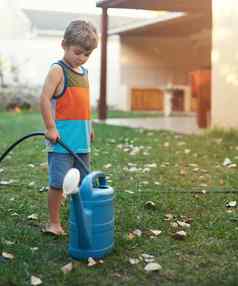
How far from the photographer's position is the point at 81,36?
2531 mm

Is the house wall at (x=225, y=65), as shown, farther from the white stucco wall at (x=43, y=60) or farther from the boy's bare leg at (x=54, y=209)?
the white stucco wall at (x=43, y=60)

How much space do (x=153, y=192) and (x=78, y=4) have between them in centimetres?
2113

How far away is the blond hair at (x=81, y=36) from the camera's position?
2537mm

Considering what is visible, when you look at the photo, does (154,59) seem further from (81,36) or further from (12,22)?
(81,36)

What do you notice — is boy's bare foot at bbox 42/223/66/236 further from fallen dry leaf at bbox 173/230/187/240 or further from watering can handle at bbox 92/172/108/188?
fallen dry leaf at bbox 173/230/187/240

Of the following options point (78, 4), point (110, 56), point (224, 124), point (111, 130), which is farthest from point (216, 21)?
point (78, 4)

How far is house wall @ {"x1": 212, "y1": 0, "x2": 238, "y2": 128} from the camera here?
23.7ft

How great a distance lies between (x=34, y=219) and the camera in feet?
10.1

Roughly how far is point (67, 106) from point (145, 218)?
2.82 ft

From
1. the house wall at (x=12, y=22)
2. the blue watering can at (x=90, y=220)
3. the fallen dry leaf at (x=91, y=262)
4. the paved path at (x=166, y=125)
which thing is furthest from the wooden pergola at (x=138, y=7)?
the house wall at (x=12, y=22)

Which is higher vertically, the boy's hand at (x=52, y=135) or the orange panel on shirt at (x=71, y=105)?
the orange panel on shirt at (x=71, y=105)

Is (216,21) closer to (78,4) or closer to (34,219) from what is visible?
(34,219)

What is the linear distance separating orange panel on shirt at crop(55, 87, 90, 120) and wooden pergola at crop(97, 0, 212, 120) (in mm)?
7190

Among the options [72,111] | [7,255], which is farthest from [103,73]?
[7,255]
